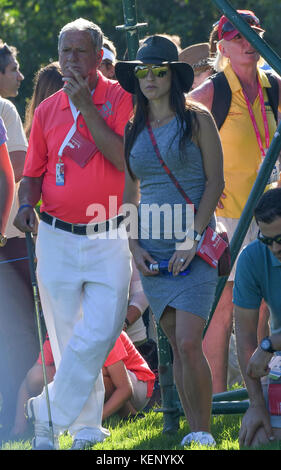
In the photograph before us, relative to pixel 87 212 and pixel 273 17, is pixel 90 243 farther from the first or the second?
pixel 273 17

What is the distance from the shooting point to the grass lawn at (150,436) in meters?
5.30

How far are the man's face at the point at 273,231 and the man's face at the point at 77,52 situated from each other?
131cm

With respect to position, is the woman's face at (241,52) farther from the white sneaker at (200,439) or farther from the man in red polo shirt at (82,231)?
the white sneaker at (200,439)

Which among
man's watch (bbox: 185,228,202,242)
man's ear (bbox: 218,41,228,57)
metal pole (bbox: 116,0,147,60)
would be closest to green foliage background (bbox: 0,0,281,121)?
man's ear (bbox: 218,41,228,57)

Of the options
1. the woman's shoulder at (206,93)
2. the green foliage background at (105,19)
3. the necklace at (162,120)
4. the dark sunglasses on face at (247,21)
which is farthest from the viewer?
the green foliage background at (105,19)

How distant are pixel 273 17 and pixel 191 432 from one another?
45.9 feet

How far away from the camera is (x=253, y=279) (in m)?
5.12

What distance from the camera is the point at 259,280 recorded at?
5.12 metres

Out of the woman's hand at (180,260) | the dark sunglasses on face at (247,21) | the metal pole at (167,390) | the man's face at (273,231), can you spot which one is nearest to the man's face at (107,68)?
the dark sunglasses on face at (247,21)

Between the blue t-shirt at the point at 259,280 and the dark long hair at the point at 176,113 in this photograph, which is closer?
the blue t-shirt at the point at 259,280

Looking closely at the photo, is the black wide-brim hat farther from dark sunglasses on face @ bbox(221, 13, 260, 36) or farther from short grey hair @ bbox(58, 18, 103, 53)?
dark sunglasses on face @ bbox(221, 13, 260, 36)
